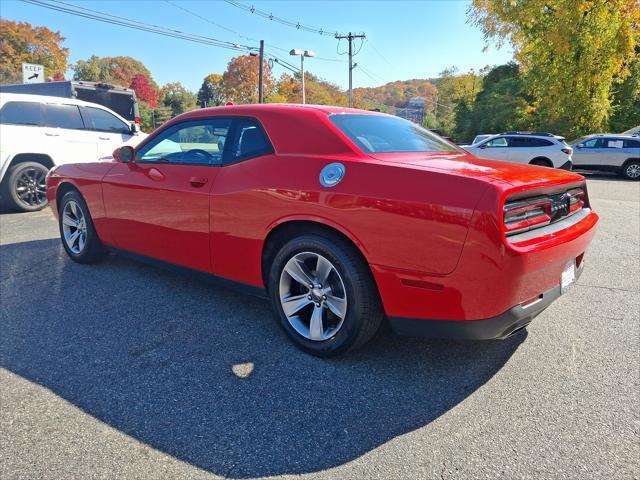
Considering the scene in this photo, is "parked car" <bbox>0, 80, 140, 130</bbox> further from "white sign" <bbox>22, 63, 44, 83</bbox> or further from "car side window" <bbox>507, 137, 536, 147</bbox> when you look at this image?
"car side window" <bbox>507, 137, 536, 147</bbox>

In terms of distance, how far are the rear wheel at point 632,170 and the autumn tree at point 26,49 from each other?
218ft

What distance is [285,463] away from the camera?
6.34 ft

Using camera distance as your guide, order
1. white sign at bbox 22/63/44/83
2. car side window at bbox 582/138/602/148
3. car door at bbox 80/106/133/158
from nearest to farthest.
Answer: car door at bbox 80/106/133/158 → car side window at bbox 582/138/602/148 → white sign at bbox 22/63/44/83

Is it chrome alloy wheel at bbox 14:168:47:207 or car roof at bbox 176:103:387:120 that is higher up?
car roof at bbox 176:103:387:120

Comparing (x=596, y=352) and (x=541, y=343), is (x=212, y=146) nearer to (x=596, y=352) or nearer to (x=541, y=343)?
(x=541, y=343)

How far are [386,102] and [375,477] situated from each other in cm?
9635

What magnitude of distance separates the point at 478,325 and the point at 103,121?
27.6 feet

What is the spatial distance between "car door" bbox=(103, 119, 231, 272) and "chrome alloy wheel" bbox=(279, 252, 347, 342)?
751 millimetres

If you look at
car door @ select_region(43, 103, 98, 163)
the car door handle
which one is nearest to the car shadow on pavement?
the car door handle

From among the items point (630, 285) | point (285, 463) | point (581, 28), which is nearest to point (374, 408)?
point (285, 463)

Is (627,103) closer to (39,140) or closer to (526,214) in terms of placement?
(39,140)

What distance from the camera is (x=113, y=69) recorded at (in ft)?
283

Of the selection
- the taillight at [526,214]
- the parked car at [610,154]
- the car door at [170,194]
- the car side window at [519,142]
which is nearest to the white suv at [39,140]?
the car door at [170,194]

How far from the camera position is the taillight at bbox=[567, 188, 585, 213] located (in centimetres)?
285
